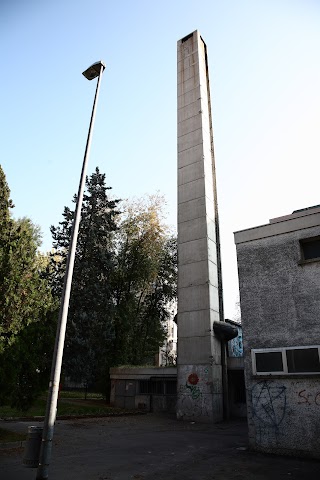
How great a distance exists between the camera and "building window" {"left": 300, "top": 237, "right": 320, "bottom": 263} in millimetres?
9828

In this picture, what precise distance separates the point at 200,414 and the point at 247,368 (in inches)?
452

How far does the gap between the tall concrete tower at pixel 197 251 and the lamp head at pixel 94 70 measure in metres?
14.7

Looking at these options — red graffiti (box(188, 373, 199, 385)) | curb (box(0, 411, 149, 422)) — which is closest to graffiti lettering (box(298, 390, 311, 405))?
red graffiti (box(188, 373, 199, 385))

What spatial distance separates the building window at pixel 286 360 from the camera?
8984 millimetres

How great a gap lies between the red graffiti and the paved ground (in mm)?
6605

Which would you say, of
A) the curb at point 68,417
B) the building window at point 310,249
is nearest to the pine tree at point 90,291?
the curb at point 68,417

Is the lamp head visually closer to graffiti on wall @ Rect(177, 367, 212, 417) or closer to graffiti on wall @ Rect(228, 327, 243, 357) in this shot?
graffiti on wall @ Rect(177, 367, 212, 417)

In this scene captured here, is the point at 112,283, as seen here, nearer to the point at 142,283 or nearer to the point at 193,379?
the point at 142,283

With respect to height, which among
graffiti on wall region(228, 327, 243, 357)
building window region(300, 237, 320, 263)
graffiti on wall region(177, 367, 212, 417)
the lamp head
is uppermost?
the lamp head

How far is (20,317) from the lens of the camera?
481 inches

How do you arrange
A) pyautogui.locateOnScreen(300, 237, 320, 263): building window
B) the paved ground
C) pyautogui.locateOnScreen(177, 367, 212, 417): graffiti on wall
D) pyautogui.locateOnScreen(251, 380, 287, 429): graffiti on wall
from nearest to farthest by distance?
the paved ground, pyautogui.locateOnScreen(251, 380, 287, 429): graffiti on wall, pyautogui.locateOnScreen(300, 237, 320, 263): building window, pyautogui.locateOnScreen(177, 367, 212, 417): graffiti on wall

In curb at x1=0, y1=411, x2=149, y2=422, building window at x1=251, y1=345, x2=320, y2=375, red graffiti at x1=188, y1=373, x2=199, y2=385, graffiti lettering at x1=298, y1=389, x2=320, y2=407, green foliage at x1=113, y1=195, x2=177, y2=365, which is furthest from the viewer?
green foliage at x1=113, y1=195, x2=177, y2=365

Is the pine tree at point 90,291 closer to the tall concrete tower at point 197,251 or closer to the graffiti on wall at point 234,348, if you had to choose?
the tall concrete tower at point 197,251

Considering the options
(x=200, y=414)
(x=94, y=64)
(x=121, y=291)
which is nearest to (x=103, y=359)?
(x=121, y=291)
